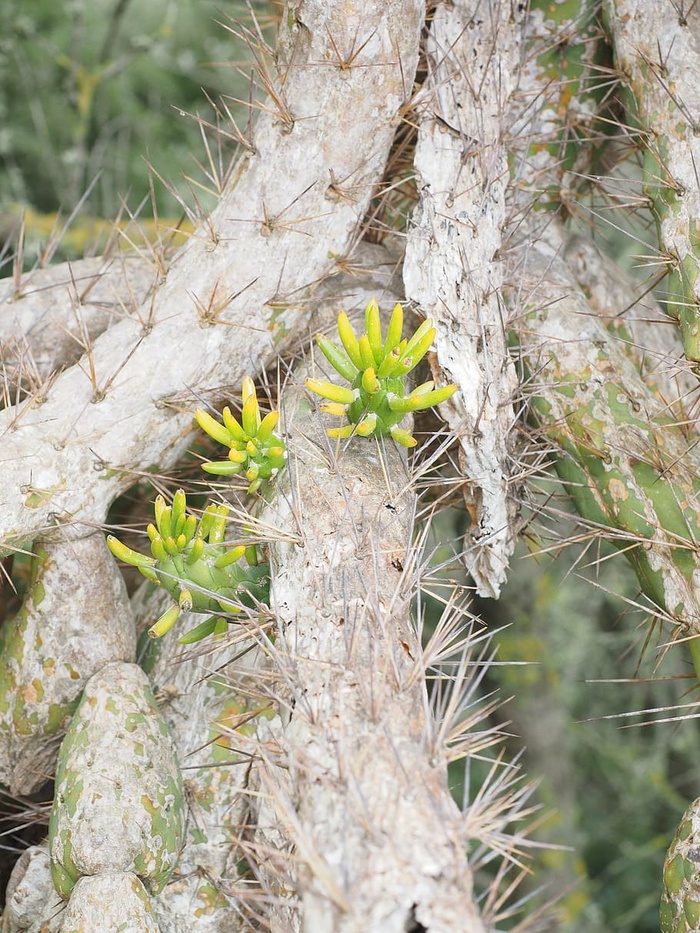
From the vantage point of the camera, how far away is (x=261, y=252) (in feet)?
4.29

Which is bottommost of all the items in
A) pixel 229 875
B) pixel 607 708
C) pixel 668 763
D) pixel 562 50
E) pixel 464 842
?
pixel 668 763

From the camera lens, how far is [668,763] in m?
4.05

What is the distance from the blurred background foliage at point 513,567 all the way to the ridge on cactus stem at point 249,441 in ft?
4.28

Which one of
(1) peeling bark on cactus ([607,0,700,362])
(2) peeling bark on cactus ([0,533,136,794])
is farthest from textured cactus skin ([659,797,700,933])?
(2) peeling bark on cactus ([0,533,136,794])

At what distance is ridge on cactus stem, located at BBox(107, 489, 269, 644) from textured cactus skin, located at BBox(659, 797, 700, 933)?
0.63m

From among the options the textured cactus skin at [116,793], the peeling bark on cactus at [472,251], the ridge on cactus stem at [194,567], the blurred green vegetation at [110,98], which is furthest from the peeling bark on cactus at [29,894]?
the blurred green vegetation at [110,98]

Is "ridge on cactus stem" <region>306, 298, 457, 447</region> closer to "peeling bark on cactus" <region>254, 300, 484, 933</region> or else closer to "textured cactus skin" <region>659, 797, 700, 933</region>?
"peeling bark on cactus" <region>254, 300, 484, 933</region>

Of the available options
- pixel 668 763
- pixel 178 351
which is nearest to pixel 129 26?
pixel 178 351

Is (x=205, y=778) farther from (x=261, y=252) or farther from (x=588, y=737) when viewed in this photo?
(x=588, y=737)

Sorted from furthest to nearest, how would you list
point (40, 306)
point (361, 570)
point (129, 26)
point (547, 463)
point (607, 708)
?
1. point (607, 708)
2. point (129, 26)
3. point (40, 306)
4. point (547, 463)
5. point (361, 570)

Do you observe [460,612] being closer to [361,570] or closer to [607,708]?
[361,570]

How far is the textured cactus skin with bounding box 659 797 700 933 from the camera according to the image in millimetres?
1128

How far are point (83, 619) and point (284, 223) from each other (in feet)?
2.07

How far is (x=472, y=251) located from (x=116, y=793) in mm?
868
